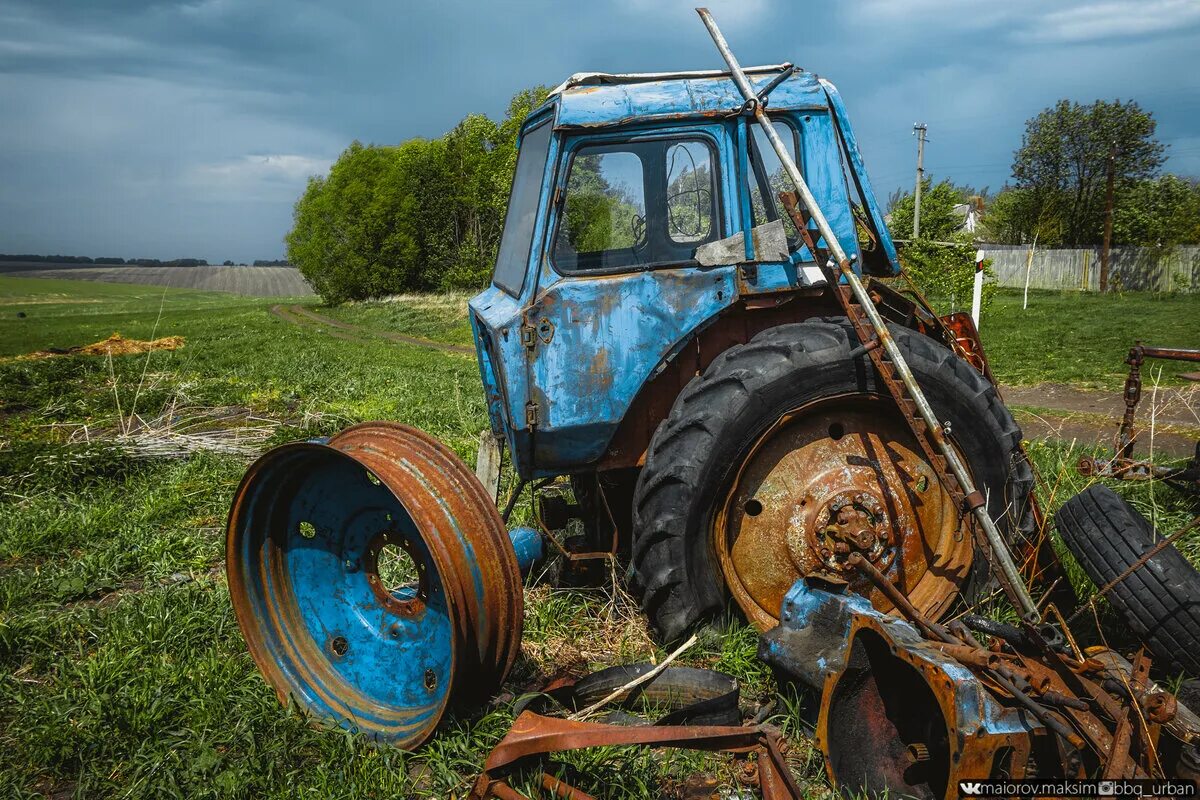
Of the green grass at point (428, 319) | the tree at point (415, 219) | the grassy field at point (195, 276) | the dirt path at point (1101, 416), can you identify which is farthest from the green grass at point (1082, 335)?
the grassy field at point (195, 276)

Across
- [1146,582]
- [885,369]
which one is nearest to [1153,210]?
[1146,582]

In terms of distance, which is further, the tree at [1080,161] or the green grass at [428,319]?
the tree at [1080,161]

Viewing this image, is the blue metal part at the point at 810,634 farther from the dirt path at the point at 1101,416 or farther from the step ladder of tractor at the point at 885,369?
the dirt path at the point at 1101,416

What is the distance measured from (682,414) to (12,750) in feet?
10.1

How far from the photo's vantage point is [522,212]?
13.6 feet

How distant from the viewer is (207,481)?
6.68 metres

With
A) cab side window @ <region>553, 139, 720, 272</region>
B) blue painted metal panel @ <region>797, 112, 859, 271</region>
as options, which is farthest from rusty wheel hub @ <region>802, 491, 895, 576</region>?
cab side window @ <region>553, 139, 720, 272</region>

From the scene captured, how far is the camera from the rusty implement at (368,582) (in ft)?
9.56

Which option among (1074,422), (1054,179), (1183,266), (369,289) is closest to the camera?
(1074,422)

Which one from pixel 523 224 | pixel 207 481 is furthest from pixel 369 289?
pixel 523 224

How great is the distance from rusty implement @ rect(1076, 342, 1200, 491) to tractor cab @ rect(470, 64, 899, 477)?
231 cm

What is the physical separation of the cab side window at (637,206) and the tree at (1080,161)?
136 ft

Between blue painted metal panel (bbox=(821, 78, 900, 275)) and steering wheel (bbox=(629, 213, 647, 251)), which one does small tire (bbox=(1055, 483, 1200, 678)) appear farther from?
steering wheel (bbox=(629, 213, 647, 251))

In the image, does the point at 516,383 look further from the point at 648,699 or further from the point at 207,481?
the point at 207,481
